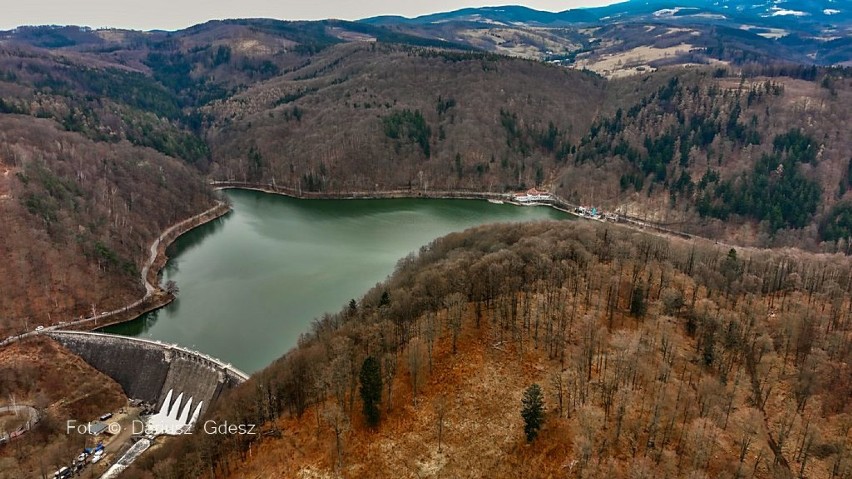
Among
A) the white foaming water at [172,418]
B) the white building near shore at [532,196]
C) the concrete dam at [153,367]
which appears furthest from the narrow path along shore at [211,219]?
the white foaming water at [172,418]

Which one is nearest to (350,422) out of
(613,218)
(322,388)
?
(322,388)

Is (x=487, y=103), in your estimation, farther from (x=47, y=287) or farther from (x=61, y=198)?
(x=47, y=287)

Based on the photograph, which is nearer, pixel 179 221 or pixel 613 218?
pixel 179 221

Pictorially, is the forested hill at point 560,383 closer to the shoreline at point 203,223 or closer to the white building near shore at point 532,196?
the shoreline at point 203,223

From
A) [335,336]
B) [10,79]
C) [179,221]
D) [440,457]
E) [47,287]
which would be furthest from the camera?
[10,79]

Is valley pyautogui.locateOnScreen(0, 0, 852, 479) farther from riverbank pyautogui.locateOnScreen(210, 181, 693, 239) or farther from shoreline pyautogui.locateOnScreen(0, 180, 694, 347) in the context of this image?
riverbank pyautogui.locateOnScreen(210, 181, 693, 239)

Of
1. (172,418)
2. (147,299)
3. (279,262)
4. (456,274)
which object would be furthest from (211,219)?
(456,274)

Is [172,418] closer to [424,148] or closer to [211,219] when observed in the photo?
[211,219]
